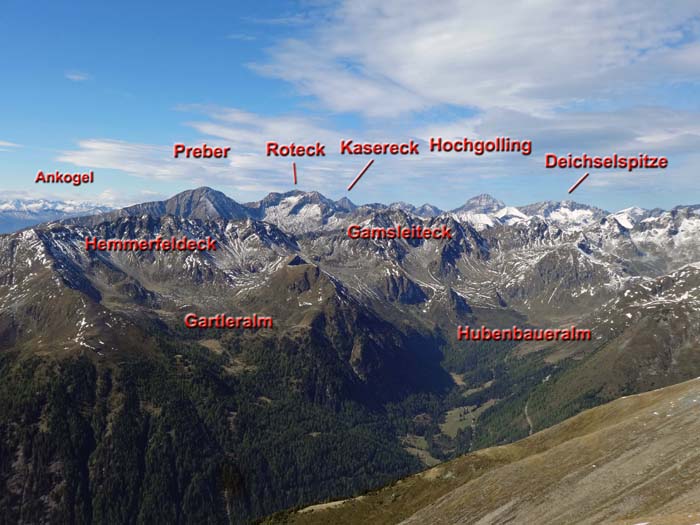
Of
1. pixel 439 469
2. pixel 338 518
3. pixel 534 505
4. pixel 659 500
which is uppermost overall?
pixel 659 500

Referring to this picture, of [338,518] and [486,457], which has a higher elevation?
[486,457]

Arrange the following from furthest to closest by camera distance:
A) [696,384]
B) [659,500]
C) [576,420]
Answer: [576,420]
[696,384]
[659,500]

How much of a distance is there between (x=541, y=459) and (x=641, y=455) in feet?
80.6

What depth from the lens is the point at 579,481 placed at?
109 m

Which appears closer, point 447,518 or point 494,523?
point 494,523

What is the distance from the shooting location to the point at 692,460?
101 metres

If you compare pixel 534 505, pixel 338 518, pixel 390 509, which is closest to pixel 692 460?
pixel 534 505

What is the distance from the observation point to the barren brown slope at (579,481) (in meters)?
93.9

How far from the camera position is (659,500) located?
297 ft

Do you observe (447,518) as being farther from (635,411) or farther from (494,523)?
(635,411)

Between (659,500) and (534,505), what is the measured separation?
24.4m

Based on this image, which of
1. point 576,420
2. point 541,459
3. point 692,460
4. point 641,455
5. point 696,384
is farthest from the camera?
point 576,420

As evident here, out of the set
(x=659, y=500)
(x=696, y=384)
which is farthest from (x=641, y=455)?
(x=696, y=384)

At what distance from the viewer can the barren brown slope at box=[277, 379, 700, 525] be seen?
93938 millimetres
